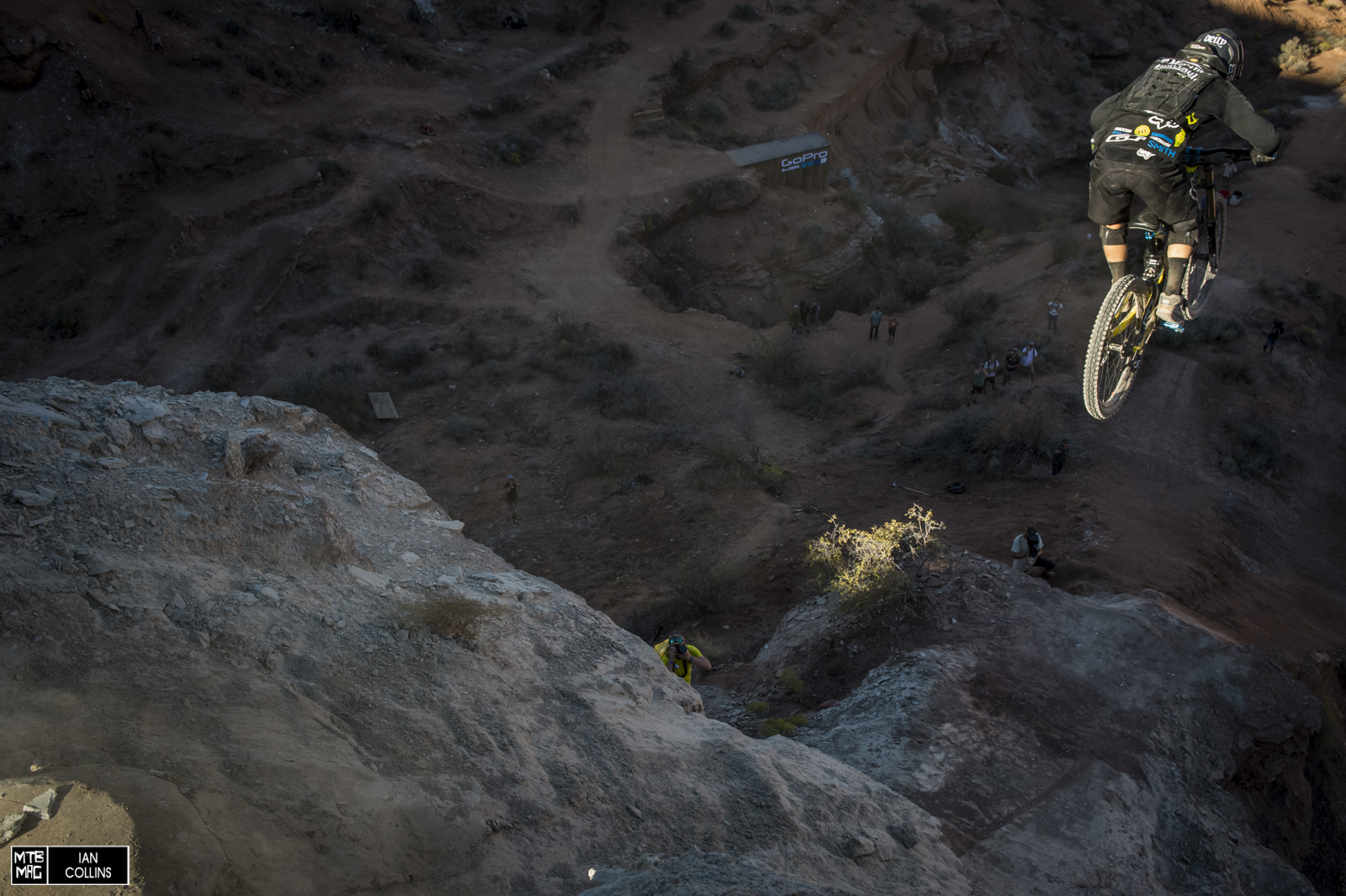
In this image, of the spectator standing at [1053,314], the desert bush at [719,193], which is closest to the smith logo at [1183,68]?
the spectator standing at [1053,314]

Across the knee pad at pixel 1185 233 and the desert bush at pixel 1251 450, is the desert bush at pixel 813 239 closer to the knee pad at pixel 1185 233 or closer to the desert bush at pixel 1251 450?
the desert bush at pixel 1251 450

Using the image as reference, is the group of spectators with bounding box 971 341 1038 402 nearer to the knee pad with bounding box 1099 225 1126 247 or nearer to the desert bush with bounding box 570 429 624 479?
the desert bush with bounding box 570 429 624 479

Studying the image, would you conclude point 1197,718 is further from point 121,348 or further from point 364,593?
point 121,348

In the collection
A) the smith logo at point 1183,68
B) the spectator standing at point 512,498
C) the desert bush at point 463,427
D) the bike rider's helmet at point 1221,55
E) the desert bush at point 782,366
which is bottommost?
the desert bush at point 463,427

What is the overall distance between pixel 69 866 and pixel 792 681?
27.7 ft

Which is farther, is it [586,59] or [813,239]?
[586,59]

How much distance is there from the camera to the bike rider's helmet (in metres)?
5.69

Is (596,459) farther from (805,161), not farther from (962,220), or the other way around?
(962,220)

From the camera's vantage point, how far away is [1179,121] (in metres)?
5.59

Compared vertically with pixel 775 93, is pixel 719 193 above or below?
below

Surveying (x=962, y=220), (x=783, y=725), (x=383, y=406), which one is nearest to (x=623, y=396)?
(x=383, y=406)

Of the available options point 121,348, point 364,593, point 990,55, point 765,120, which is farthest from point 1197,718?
point 990,55

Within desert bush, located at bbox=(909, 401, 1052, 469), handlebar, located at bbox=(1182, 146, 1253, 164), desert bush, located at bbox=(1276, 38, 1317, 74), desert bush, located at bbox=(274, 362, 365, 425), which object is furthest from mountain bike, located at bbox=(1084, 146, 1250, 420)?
desert bush, located at bbox=(1276, 38, 1317, 74)

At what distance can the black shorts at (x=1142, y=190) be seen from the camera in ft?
18.9
